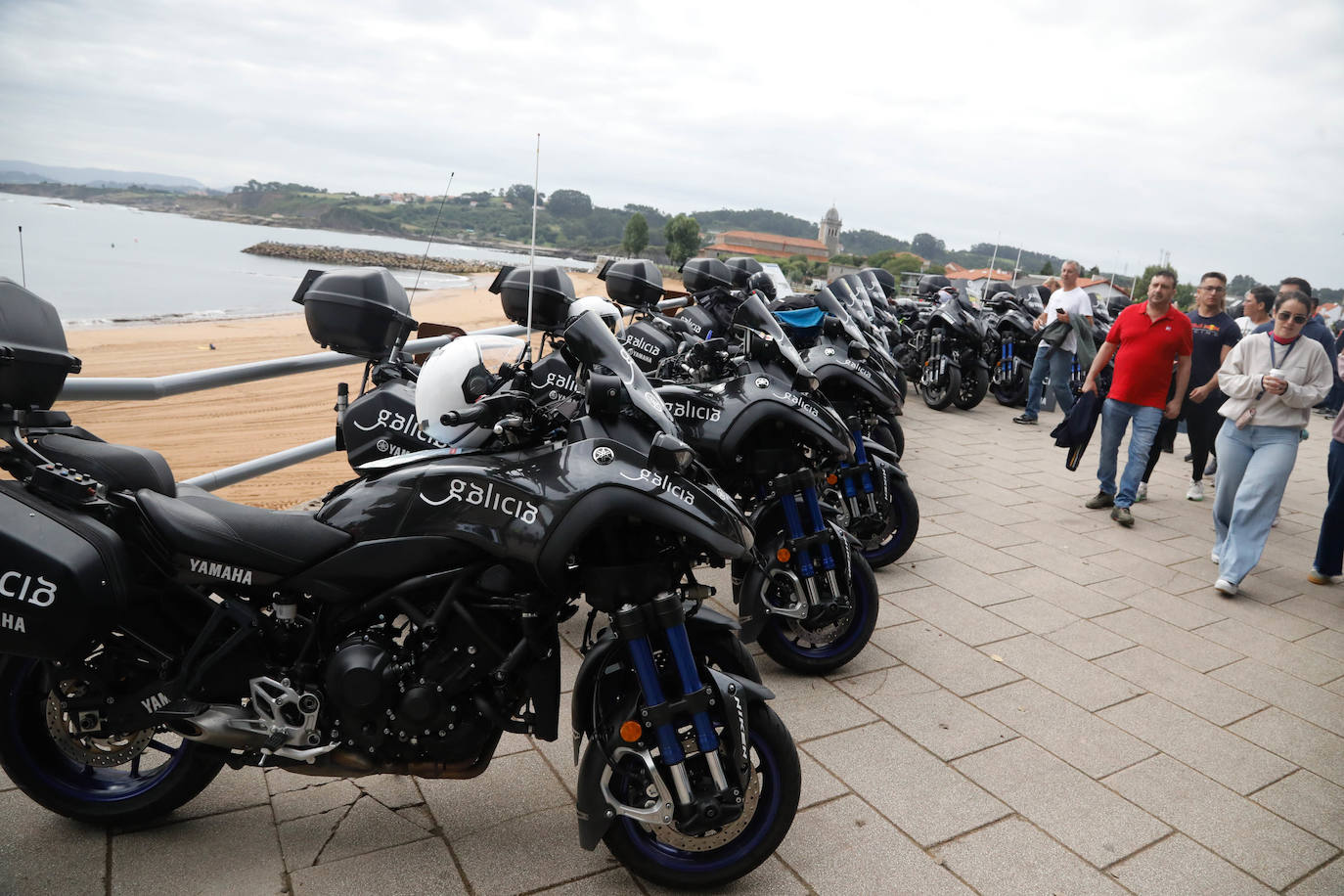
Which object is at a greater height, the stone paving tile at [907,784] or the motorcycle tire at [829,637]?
the motorcycle tire at [829,637]

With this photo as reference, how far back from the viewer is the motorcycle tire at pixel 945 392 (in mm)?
10914

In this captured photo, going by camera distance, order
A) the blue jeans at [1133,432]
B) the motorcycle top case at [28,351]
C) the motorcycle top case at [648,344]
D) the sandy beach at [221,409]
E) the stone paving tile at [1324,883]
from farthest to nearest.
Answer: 1. the sandy beach at [221,409]
2. the blue jeans at [1133,432]
3. the motorcycle top case at [648,344]
4. the stone paving tile at [1324,883]
5. the motorcycle top case at [28,351]

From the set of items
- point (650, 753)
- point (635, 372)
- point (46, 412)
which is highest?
point (635, 372)

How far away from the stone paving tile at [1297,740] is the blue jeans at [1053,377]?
7.01 metres

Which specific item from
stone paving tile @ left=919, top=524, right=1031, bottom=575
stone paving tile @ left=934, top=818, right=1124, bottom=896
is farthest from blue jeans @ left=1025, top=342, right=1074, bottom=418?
stone paving tile @ left=934, top=818, right=1124, bottom=896

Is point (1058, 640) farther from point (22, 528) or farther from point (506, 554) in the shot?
point (22, 528)

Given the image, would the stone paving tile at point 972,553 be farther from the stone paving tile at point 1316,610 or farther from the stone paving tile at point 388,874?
the stone paving tile at point 388,874

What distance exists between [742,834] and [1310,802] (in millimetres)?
2238

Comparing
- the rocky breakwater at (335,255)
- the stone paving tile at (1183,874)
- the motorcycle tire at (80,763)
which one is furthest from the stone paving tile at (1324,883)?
the rocky breakwater at (335,255)

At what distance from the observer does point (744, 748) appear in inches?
91.2

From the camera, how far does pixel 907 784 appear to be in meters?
3.03

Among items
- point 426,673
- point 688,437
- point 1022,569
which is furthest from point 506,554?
point 1022,569

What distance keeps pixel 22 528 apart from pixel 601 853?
1.75 meters

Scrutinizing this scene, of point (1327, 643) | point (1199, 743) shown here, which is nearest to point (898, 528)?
point (1199, 743)
